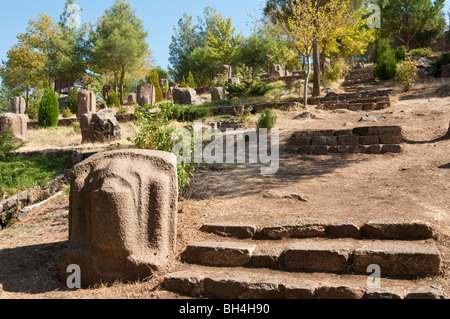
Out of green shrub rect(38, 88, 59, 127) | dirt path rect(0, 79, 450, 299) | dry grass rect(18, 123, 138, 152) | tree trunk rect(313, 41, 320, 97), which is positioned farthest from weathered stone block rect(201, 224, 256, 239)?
green shrub rect(38, 88, 59, 127)

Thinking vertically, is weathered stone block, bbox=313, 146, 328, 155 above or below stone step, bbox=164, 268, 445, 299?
above

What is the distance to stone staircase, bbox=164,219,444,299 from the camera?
113 inches

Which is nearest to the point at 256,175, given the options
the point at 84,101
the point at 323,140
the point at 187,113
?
the point at 323,140

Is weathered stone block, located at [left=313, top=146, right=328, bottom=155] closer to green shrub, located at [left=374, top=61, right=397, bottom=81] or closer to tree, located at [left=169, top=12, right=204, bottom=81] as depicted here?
green shrub, located at [left=374, top=61, right=397, bottom=81]

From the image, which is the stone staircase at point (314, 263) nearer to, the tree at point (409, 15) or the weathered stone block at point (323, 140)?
the weathered stone block at point (323, 140)

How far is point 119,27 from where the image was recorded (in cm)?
2859

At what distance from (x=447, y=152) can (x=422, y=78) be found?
11521mm

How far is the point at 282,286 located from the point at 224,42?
30.6 m

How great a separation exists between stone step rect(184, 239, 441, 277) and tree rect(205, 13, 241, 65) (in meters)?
29.3

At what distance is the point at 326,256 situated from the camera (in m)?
3.25

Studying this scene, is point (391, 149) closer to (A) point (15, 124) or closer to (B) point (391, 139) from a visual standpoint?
(B) point (391, 139)

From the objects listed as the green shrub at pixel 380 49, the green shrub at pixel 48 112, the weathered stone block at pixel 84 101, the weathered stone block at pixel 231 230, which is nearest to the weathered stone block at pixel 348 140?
the weathered stone block at pixel 231 230

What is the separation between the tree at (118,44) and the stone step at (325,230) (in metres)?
22.5
